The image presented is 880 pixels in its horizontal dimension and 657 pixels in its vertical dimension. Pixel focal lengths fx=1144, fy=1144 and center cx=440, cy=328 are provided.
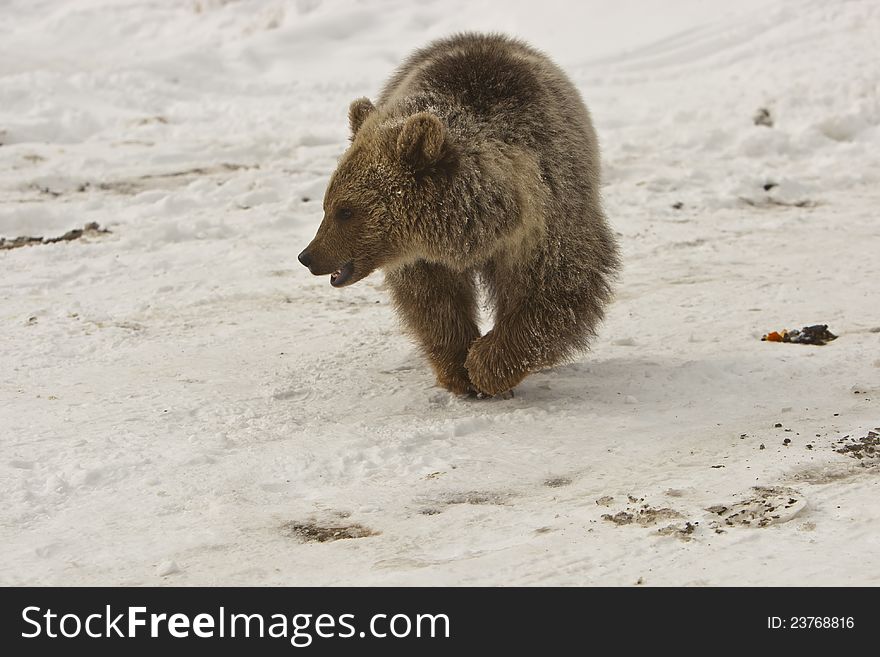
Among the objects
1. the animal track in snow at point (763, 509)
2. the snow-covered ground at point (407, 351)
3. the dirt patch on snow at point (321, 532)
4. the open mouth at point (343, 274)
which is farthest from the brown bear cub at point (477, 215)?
the animal track in snow at point (763, 509)

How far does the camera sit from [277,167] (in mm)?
10609

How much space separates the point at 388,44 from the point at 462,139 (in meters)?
10.0

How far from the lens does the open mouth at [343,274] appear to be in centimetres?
566

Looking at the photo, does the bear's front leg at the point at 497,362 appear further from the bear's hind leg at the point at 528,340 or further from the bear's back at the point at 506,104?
the bear's back at the point at 506,104

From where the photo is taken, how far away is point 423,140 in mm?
5312

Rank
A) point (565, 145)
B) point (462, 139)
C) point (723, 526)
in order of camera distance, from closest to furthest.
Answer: point (723, 526)
point (462, 139)
point (565, 145)

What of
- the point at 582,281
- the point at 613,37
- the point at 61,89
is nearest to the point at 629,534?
the point at 582,281

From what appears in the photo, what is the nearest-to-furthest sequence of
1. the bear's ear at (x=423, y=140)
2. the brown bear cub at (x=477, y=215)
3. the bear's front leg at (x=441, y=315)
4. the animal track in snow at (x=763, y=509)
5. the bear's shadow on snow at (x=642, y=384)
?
the animal track in snow at (x=763, y=509)
the bear's ear at (x=423, y=140)
the brown bear cub at (x=477, y=215)
the bear's shadow on snow at (x=642, y=384)
the bear's front leg at (x=441, y=315)

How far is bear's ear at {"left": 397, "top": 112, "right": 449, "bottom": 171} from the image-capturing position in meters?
5.28

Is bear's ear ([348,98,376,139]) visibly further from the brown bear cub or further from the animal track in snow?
the animal track in snow

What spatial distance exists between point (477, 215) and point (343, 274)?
750mm

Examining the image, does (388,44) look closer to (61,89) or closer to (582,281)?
(61,89)

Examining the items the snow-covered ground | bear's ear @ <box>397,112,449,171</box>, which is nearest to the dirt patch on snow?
the snow-covered ground

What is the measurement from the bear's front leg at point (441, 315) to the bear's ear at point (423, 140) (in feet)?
2.89
